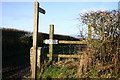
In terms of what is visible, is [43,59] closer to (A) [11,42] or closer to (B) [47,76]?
(B) [47,76]

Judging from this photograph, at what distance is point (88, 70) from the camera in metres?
6.19

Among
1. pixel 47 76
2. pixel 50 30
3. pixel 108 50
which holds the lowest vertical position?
pixel 47 76

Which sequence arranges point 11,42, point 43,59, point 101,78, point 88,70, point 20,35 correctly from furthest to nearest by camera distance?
point 20,35 < point 11,42 < point 43,59 < point 88,70 < point 101,78

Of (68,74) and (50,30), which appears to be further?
(50,30)

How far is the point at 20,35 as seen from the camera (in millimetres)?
14633

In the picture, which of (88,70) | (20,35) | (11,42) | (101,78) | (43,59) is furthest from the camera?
(20,35)

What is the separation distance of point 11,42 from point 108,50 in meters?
8.72

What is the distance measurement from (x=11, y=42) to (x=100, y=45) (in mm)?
8505

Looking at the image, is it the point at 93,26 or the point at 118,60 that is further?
the point at 93,26

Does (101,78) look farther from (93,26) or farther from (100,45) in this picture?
(93,26)

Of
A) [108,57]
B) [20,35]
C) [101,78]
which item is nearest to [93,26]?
[108,57]

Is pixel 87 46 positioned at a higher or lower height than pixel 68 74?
higher

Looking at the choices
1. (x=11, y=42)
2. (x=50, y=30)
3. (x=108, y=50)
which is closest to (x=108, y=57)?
(x=108, y=50)

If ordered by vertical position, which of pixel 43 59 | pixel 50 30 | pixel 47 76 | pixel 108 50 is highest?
pixel 50 30
